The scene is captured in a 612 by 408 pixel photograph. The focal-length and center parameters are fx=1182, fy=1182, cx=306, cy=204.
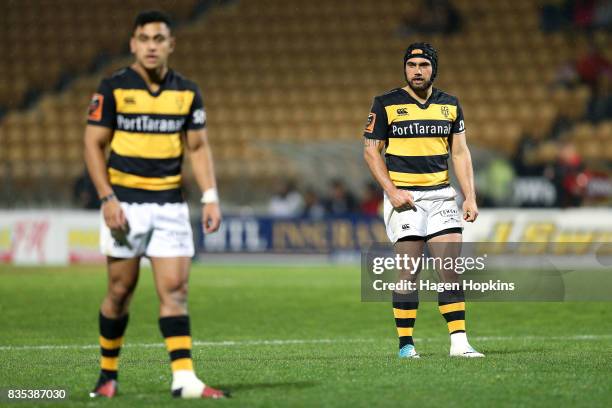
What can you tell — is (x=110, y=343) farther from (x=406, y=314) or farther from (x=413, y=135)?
(x=413, y=135)

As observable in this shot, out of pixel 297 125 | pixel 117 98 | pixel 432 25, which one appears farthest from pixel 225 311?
pixel 432 25

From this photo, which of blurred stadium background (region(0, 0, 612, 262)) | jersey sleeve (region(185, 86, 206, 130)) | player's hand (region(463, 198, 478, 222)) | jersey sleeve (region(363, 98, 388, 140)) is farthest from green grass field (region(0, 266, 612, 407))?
blurred stadium background (region(0, 0, 612, 262))

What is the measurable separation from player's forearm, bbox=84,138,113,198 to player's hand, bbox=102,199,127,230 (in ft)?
0.21

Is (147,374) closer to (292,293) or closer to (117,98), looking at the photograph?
(117,98)

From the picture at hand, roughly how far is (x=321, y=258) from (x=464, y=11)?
10.3 meters

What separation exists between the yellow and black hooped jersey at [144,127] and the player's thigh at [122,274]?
33 cm

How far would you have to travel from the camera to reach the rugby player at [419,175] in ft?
27.5

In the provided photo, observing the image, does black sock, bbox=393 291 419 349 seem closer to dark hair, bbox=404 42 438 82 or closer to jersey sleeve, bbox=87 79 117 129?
dark hair, bbox=404 42 438 82

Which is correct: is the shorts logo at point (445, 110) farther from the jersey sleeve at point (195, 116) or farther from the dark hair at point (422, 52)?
the jersey sleeve at point (195, 116)

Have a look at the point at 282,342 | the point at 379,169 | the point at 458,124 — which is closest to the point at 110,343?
the point at 379,169

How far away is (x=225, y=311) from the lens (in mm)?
14039

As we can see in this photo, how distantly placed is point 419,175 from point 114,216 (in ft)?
9.77

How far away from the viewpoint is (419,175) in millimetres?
8484

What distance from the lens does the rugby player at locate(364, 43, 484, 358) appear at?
27.5 feet
